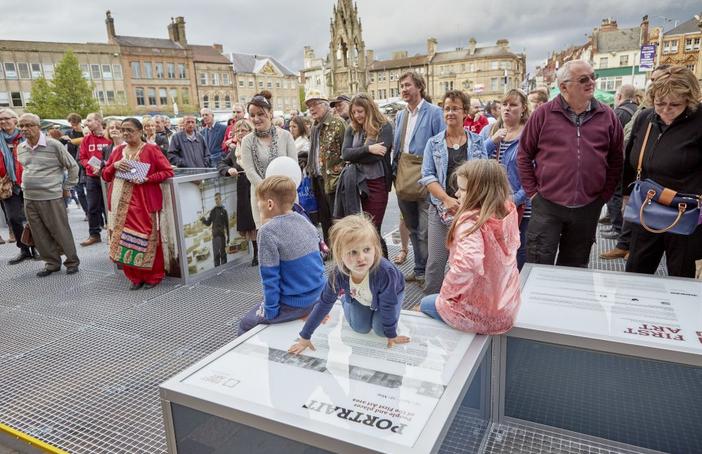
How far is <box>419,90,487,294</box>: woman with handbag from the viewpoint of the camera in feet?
12.6

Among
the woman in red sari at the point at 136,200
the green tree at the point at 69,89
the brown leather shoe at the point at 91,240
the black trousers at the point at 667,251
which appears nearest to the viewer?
the black trousers at the point at 667,251

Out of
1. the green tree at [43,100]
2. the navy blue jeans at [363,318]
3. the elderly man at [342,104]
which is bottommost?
the navy blue jeans at [363,318]

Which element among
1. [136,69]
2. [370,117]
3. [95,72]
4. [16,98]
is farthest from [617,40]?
[370,117]

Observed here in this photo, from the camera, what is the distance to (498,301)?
7.23ft

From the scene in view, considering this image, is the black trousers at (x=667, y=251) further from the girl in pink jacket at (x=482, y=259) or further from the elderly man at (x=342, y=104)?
the elderly man at (x=342, y=104)

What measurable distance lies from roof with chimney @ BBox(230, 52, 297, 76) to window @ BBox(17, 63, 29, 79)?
25513 mm

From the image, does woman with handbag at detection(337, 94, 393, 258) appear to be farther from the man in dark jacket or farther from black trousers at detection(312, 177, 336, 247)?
the man in dark jacket

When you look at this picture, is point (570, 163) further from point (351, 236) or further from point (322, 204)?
point (322, 204)

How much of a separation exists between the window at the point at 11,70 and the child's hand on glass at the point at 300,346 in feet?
192

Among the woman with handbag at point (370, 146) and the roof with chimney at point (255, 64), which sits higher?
the roof with chimney at point (255, 64)

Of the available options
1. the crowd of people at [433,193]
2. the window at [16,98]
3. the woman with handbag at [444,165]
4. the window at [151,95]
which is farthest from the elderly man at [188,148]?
the window at [151,95]

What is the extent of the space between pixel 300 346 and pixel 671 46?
220 ft

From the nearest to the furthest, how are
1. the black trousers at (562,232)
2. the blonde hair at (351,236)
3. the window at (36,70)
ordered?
1. the blonde hair at (351,236)
2. the black trousers at (562,232)
3. the window at (36,70)

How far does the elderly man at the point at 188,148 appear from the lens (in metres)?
6.86
